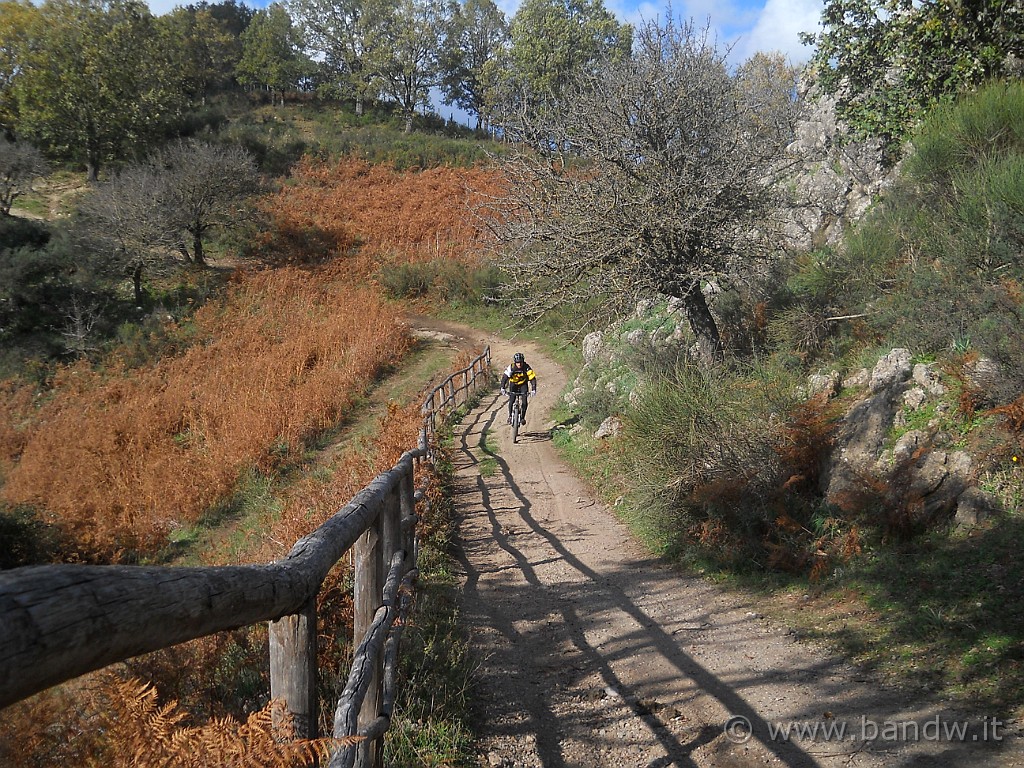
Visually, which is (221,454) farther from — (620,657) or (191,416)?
(620,657)

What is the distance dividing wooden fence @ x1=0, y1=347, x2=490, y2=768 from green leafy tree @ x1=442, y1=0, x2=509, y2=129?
211 ft

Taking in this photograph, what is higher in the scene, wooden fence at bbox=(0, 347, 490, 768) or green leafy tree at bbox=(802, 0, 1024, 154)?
green leafy tree at bbox=(802, 0, 1024, 154)

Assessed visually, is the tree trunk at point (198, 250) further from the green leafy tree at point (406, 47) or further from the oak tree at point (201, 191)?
the green leafy tree at point (406, 47)

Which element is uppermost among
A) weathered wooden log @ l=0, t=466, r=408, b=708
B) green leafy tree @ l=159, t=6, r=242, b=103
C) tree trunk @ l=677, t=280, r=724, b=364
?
green leafy tree @ l=159, t=6, r=242, b=103

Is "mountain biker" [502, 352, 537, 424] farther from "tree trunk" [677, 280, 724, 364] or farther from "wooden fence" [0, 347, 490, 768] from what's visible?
"wooden fence" [0, 347, 490, 768]

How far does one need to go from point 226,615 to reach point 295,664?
66 cm

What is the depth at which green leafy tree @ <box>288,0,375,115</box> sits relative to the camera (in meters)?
63.2

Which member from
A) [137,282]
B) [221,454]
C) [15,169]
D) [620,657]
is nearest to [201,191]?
[137,282]

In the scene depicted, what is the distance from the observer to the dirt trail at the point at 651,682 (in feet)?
13.1

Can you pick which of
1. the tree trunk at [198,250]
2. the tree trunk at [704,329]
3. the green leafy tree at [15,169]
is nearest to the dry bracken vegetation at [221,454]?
the tree trunk at [198,250]

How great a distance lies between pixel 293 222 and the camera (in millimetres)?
34406

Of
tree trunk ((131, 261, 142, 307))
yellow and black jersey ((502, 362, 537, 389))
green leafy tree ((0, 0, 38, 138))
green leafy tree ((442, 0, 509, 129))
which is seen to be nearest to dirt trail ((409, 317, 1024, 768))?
yellow and black jersey ((502, 362, 537, 389))

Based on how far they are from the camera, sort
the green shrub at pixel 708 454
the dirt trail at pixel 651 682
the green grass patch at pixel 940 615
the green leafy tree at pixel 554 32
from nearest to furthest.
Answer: the dirt trail at pixel 651 682 < the green grass patch at pixel 940 615 < the green shrub at pixel 708 454 < the green leafy tree at pixel 554 32
